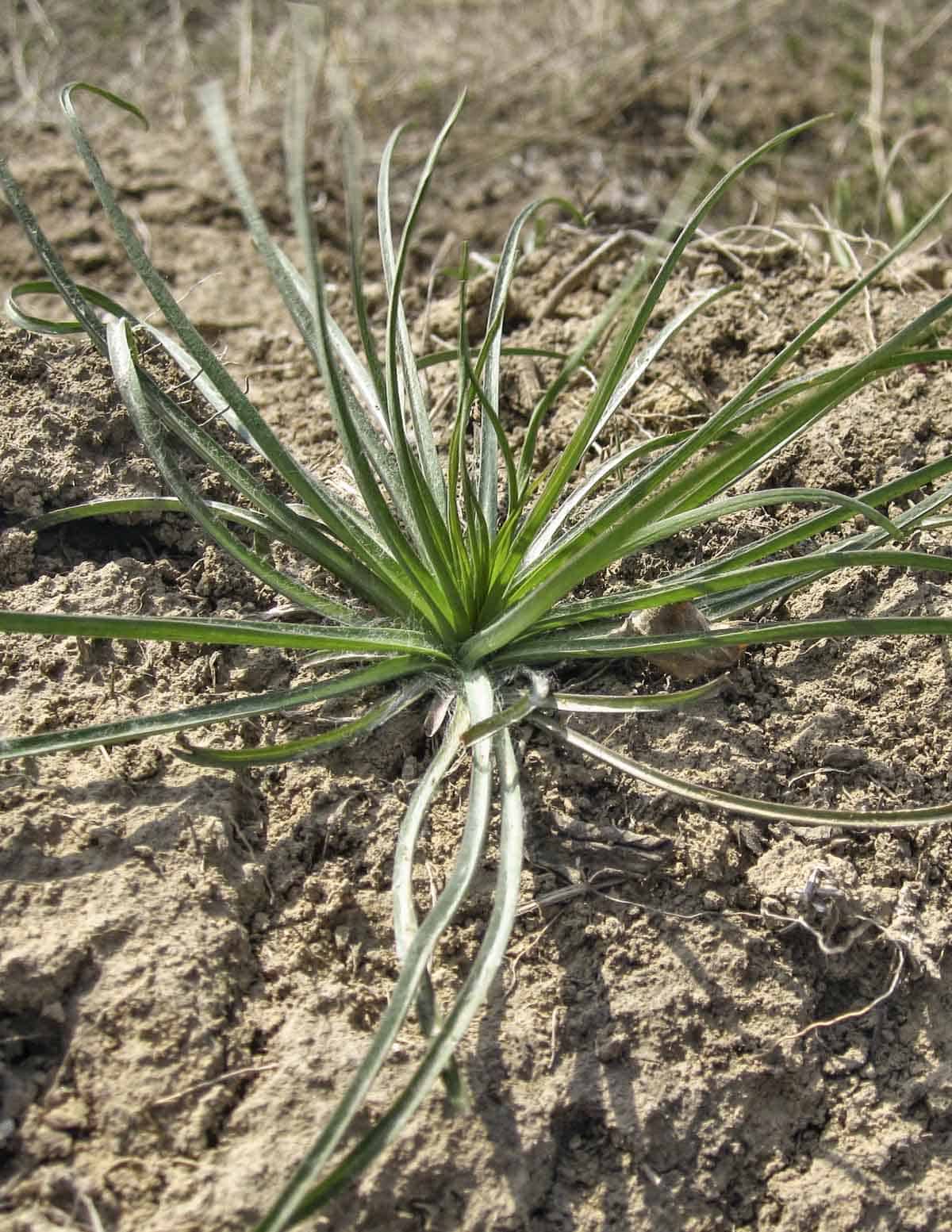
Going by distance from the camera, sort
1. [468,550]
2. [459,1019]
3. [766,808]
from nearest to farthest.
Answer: [459,1019] < [766,808] < [468,550]

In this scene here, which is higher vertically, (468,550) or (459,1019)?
(468,550)

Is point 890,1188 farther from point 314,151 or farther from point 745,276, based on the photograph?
point 314,151

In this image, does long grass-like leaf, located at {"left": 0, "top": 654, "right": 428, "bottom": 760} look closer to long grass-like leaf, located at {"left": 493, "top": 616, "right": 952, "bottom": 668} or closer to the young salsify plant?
the young salsify plant

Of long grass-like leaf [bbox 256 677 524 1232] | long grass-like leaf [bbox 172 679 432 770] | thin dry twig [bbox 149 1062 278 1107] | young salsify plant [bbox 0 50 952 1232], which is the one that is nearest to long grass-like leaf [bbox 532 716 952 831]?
young salsify plant [bbox 0 50 952 1232]

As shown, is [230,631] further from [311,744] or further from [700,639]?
[700,639]

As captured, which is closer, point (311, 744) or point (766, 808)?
point (766, 808)

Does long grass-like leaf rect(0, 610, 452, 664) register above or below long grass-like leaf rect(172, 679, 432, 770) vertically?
above

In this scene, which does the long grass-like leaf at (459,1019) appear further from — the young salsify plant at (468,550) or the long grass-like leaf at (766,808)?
the long grass-like leaf at (766,808)

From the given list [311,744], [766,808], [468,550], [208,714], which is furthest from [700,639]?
[208,714]
